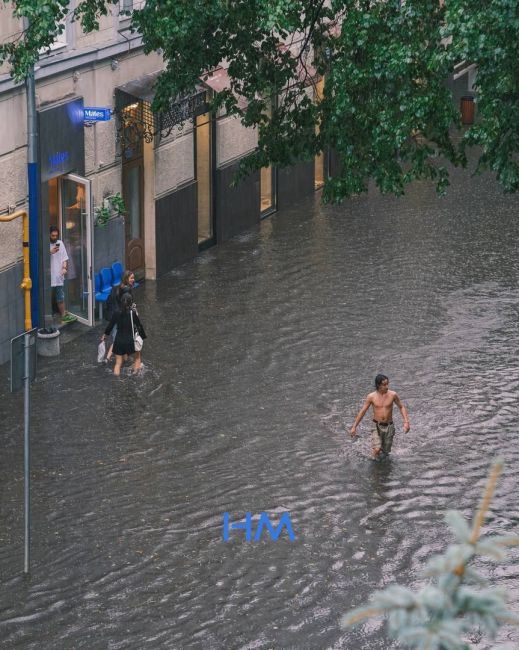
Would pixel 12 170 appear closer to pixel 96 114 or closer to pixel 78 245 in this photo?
pixel 96 114

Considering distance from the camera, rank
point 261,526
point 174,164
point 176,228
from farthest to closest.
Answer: point 176,228, point 174,164, point 261,526

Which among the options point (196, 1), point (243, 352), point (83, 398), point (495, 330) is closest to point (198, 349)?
point (243, 352)

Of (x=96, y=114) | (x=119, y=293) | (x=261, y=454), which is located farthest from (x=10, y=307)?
(x=261, y=454)

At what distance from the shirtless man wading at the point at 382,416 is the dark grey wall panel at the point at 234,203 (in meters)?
11.8

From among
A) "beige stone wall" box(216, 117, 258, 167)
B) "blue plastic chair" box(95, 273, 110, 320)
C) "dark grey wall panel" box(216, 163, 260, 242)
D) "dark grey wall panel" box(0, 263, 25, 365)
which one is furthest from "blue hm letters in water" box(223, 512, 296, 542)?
"beige stone wall" box(216, 117, 258, 167)

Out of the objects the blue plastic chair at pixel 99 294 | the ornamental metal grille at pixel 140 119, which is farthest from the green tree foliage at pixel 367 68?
the ornamental metal grille at pixel 140 119

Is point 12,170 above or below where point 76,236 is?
above

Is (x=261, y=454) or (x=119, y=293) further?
→ (x=119, y=293)

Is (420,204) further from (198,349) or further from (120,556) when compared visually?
(120,556)

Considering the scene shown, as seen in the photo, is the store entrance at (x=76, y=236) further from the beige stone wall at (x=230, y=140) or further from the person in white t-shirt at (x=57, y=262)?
the beige stone wall at (x=230, y=140)

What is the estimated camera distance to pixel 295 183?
30.4 m

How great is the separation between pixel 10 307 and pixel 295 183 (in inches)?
510

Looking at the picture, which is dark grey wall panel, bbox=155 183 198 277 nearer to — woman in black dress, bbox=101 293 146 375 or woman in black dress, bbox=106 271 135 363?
woman in black dress, bbox=106 271 135 363

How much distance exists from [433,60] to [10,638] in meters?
6.56
